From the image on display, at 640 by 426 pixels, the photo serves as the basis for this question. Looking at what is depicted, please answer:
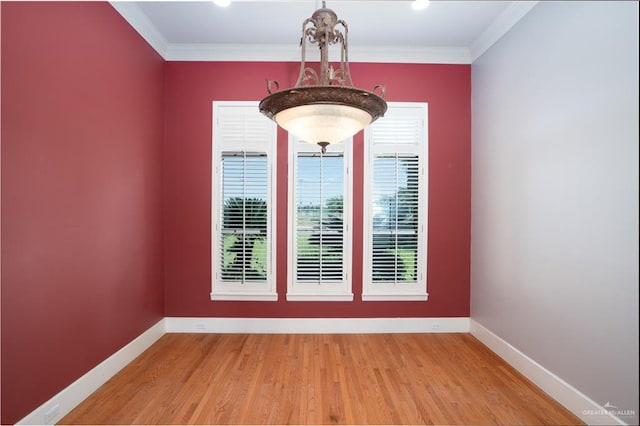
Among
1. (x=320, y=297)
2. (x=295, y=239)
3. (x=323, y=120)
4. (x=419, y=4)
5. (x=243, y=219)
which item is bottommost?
(x=320, y=297)

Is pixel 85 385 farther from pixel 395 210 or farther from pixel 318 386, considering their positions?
pixel 395 210

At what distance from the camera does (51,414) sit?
1.83 m

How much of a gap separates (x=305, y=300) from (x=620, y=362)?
243cm

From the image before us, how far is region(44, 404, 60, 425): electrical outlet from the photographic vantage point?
181 cm

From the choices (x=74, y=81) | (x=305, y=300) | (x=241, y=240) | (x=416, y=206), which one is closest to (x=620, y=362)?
(x=416, y=206)

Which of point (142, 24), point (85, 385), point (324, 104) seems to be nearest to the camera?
point (324, 104)

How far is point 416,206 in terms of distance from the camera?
328 centimetres

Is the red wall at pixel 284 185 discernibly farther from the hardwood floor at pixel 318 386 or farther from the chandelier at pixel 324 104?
the chandelier at pixel 324 104

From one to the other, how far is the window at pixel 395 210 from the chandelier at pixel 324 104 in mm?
1740

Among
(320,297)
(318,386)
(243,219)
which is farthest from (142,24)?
(318,386)

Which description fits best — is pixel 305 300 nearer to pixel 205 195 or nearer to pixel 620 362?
pixel 205 195

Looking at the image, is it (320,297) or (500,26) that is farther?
(320,297)

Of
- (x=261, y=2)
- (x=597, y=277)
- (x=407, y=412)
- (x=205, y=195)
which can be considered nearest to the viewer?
(x=597, y=277)

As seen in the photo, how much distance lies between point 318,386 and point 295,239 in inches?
57.1
